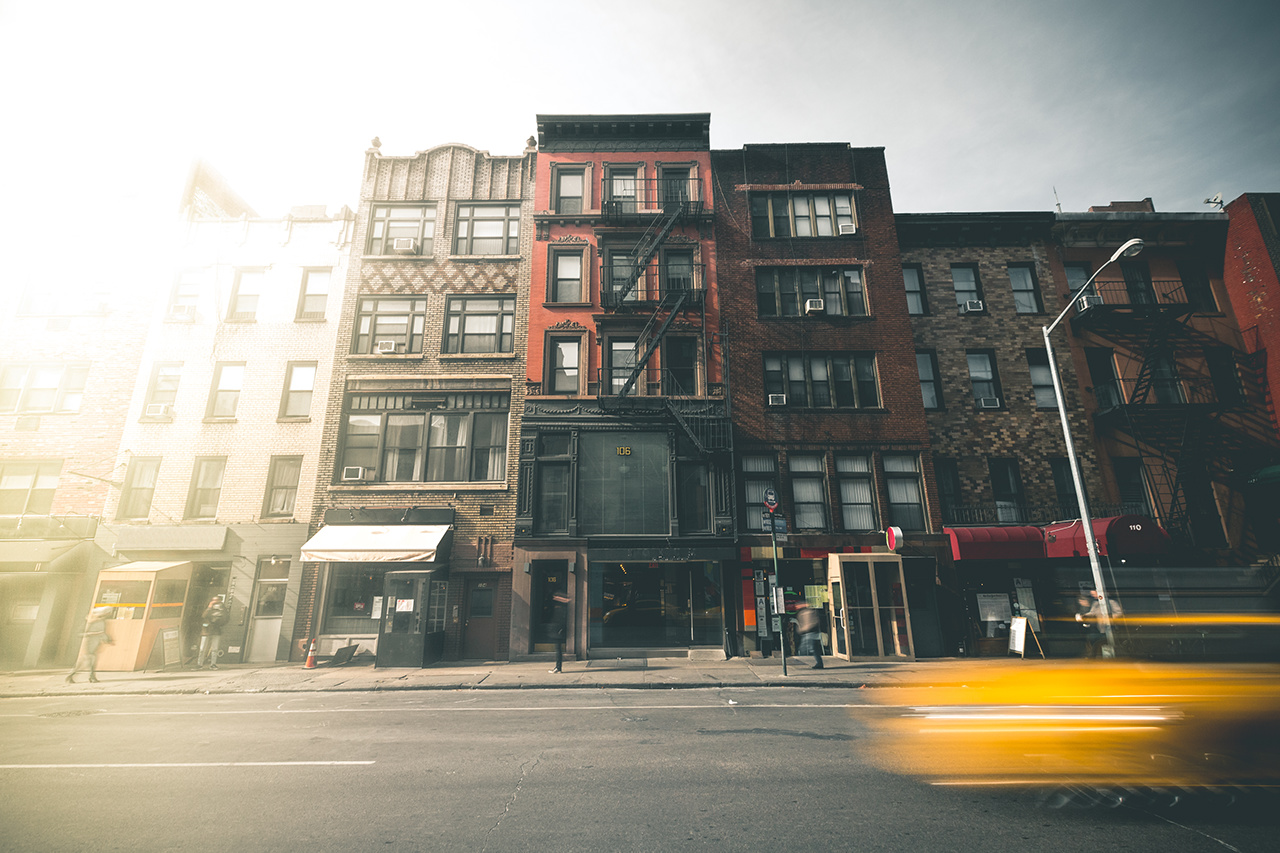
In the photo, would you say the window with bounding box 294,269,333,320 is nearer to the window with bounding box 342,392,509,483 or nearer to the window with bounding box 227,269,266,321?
the window with bounding box 227,269,266,321

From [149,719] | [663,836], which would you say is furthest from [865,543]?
[149,719]

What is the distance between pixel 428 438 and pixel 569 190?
1156 centimetres

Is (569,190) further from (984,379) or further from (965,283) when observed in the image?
(984,379)

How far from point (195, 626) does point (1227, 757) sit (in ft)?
82.0

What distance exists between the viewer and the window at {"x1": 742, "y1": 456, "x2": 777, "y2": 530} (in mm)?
19016

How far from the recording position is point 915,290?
21.7 m

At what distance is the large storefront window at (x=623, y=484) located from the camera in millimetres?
18656

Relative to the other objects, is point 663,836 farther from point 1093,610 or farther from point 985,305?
point 985,305

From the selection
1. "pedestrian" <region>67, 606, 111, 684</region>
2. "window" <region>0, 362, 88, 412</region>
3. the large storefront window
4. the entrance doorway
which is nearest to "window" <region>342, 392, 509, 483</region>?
the large storefront window

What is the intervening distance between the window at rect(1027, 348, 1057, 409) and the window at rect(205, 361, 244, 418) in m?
30.4

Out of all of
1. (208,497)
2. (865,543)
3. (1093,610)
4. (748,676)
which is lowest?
(748,676)

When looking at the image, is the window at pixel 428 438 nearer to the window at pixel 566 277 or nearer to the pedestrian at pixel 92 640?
the window at pixel 566 277

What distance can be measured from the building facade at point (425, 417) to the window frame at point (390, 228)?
0.06m

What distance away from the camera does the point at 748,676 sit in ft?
47.6
